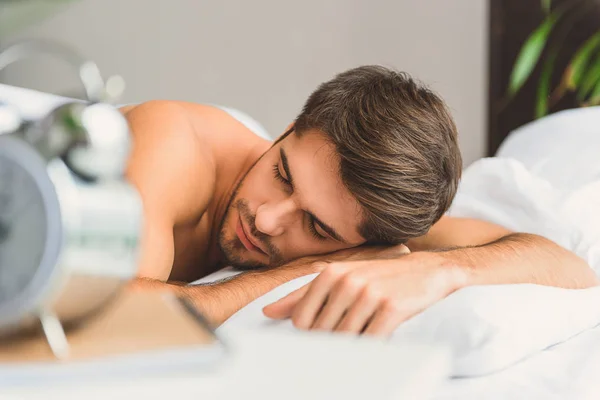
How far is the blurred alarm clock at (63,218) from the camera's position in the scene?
1.39 feet

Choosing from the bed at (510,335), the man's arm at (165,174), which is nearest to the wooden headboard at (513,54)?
the bed at (510,335)

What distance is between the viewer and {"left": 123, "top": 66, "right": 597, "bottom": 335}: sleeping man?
111 centimetres

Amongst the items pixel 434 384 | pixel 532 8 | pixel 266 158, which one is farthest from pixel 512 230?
pixel 532 8

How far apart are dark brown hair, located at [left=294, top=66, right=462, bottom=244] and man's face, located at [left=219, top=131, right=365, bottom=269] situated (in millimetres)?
25

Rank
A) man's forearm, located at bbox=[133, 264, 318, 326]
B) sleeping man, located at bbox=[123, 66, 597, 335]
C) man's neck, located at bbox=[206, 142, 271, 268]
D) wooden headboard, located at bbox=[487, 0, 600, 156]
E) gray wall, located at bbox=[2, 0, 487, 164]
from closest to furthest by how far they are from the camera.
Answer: man's forearm, located at bbox=[133, 264, 318, 326]
sleeping man, located at bbox=[123, 66, 597, 335]
man's neck, located at bbox=[206, 142, 271, 268]
wooden headboard, located at bbox=[487, 0, 600, 156]
gray wall, located at bbox=[2, 0, 487, 164]

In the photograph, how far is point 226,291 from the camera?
938 millimetres

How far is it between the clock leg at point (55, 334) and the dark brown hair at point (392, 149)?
784 mm

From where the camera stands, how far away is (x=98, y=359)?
1.33 feet

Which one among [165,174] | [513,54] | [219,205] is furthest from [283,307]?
[513,54]

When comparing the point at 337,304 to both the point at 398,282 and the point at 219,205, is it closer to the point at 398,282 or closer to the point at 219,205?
the point at 398,282

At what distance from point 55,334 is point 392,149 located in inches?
32.8

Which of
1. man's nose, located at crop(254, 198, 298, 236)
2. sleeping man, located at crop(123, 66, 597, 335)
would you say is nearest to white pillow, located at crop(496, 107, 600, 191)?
sleeping man, located at crop(123, 66, 597, 335)

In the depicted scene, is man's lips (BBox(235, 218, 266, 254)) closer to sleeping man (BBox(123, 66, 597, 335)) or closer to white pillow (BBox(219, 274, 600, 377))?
sleeping man (BBox(123, 66, 597, 335))

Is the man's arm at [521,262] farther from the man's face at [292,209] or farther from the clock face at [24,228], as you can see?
A: the clock face at [24,228]
